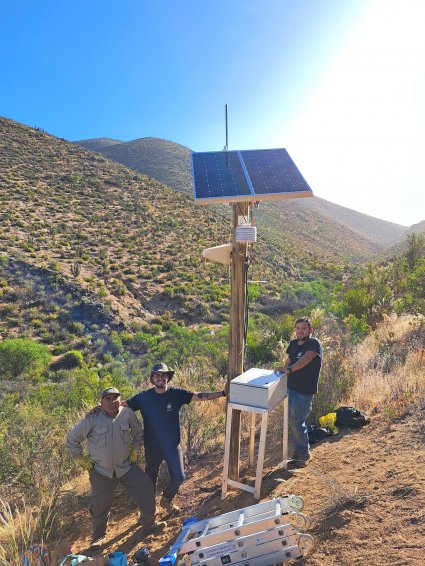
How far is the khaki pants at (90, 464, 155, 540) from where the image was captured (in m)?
4.25

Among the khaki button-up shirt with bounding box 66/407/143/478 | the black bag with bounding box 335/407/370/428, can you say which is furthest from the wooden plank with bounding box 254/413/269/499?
the black bag with bounding box 335/407/370/428

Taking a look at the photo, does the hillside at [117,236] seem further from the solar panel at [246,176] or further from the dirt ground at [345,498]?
the solar panel at [246,176]

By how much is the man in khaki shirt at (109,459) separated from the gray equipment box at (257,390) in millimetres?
1172

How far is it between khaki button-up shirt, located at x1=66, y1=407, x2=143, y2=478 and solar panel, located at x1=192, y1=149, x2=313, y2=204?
2463 mm

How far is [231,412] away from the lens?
427cm

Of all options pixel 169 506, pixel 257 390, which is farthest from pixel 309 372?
pixel 169 506

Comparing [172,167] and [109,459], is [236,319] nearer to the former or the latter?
[109,459]

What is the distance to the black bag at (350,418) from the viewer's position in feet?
18.3

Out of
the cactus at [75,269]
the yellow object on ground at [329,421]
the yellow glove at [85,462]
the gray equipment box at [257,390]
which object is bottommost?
the yellow object on ground at [329,421]

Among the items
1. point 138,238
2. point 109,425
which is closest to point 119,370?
point 109,425

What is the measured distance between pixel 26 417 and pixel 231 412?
3.54m

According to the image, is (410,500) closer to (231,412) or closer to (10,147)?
(231,412)

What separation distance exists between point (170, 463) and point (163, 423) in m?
0.44

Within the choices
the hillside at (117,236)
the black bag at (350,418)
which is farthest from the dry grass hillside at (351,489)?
the hillside at (117,236)
